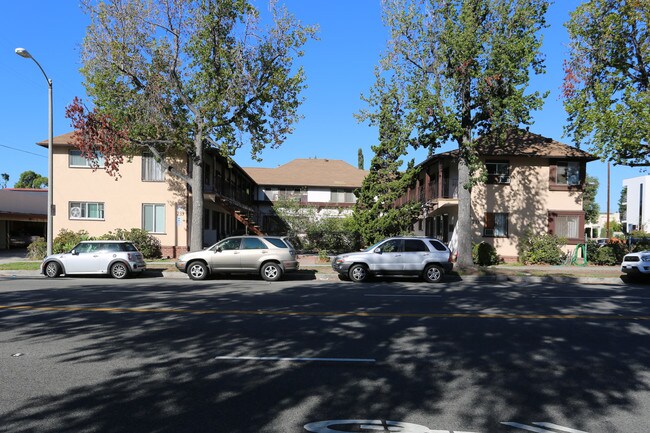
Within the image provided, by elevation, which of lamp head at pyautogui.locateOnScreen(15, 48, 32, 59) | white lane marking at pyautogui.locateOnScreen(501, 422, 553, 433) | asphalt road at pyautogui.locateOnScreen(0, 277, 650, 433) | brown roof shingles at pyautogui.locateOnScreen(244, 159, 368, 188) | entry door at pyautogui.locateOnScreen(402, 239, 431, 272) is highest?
lamp head at pyautogui.locateOnScreen(15, 48, 32, 59)

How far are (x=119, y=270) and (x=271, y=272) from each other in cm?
570

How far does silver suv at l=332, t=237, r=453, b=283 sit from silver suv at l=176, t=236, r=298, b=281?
6.80ft

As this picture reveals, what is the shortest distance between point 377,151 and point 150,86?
40.3ft

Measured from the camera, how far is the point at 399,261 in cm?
1662

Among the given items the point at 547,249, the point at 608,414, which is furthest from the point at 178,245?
the point at 608,414

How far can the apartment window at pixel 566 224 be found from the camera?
2603cm

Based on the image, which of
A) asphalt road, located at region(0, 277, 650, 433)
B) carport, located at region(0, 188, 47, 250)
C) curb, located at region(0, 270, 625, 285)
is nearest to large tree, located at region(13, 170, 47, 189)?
carport, located at region(0, 188, 47, 250)

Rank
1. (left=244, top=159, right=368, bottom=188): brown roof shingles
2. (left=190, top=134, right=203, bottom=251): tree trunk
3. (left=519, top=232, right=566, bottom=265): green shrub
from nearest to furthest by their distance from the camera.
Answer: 1. (left=190, top=134, right=203, bottom=251): tree trunk
2. (left=519, top=232, right=566, bottom=265): green shrub
3. (left=244, top=159, right=368, bottom=188): brown roof shingles

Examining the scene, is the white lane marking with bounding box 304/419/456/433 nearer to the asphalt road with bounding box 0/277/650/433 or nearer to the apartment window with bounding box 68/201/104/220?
the asphalt road with bounding box 0/277/650/433

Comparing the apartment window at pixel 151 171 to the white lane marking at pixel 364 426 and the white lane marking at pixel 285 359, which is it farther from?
the white lane marking at pixel 364 426

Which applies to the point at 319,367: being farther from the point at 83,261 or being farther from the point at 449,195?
the point at 449,195

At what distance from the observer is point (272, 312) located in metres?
9.57

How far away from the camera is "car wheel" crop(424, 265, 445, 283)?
659 inches

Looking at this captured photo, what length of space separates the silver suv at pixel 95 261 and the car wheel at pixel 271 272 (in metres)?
4.85
